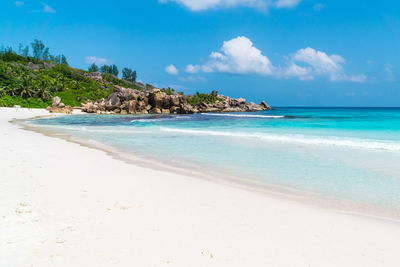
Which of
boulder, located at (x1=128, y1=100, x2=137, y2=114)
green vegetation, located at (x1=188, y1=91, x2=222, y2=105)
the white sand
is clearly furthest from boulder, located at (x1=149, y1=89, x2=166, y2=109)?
the white sand

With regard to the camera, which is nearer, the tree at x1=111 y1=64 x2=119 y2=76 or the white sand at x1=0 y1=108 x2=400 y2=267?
the white sand at x1=0 y1=108 x2=400 y2=267

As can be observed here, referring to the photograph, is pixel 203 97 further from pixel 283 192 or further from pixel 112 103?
Answer: pixel 283 192

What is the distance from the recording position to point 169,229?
432 cm

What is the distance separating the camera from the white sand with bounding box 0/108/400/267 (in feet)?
11.4

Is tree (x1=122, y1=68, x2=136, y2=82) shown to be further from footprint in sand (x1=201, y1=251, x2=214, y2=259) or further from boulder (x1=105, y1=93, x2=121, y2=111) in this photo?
footprint in sand (x1=201, y1=251, x2=214, y2=259)

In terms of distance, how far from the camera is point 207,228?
175 inches

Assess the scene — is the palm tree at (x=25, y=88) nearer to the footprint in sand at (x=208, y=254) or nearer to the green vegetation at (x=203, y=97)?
the green vegetation at (x=203, y=97)

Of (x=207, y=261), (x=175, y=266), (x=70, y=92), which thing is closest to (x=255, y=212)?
(x=207, y=261)

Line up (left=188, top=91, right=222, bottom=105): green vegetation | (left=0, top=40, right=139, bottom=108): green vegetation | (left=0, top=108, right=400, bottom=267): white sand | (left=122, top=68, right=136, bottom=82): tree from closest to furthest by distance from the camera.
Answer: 1. (left=0, top=108, right=400, bottom=267): white sand
2. (left=0, top=40, right=139, bottom=108): green vegetation
3. (left=188, top=91, right=222, bottom=105): green vegetation
4. (left=122, top=68, right=136, bottom=82): tree

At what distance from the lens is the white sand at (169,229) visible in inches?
137

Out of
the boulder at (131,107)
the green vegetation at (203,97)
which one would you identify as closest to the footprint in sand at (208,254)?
the boulder at (131,107)

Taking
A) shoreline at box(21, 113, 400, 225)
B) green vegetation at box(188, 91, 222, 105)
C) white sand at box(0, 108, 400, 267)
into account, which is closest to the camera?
white sand at box(0, 108, 400, 267)

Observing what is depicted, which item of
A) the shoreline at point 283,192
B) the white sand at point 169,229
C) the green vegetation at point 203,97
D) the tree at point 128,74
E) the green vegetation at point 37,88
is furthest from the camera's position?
the tree at point 128,74

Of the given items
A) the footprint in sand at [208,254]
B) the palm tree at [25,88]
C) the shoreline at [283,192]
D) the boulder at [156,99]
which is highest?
the palm tree at [25,88]
